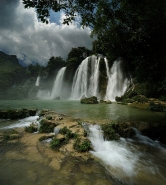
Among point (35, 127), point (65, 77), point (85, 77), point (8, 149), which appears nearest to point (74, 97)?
point (85, 77)

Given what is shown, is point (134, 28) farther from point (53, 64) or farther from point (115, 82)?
point (53, 64)

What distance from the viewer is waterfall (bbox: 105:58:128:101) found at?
28.2m

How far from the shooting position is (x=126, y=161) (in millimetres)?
4324

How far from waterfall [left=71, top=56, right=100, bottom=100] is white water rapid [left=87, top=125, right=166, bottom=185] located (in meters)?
26.1

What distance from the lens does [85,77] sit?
114ft

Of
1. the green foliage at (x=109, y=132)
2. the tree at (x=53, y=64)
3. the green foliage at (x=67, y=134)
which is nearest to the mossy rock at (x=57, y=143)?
the green foliage at (x=67, y=134)

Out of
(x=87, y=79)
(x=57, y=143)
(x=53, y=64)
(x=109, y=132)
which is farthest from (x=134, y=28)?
(x=53, y=64)

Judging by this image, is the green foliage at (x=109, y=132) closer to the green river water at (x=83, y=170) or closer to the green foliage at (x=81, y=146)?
the green river water at (x=83, y=170)

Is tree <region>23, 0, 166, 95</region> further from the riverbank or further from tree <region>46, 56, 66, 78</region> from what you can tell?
tree <region>46, 56, 66, 78</region>

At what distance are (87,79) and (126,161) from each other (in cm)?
3086

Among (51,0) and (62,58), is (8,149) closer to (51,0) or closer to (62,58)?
(51,0)

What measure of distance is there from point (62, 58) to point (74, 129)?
60567 millimetres

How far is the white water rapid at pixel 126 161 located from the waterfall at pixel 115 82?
74.4 feet

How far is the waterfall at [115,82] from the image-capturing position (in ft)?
92.6
